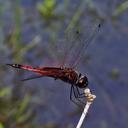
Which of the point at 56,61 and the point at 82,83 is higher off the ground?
the point at 56,61

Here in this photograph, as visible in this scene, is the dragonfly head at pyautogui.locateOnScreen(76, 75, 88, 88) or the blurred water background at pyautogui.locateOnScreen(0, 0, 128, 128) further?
the blurred water background at pyautogui.locateOnScreen(0, 0, 128, 128)

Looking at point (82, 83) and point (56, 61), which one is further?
point (56, 61)

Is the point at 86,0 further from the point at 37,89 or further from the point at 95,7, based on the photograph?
the point at 37,89

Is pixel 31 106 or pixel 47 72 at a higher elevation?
pixel 31 106

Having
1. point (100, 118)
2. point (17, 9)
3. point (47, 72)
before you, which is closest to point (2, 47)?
point (17, 9)

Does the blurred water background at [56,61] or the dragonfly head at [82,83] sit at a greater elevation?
the blurred water background at [56,61]

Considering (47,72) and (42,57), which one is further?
(42,57)

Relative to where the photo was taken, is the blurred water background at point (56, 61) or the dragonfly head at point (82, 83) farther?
the blurred water background at point (56, 61)

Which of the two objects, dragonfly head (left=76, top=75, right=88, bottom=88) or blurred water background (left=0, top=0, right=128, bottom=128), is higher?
blurred water background (left=0, top=0, right=128, bottom=128)
